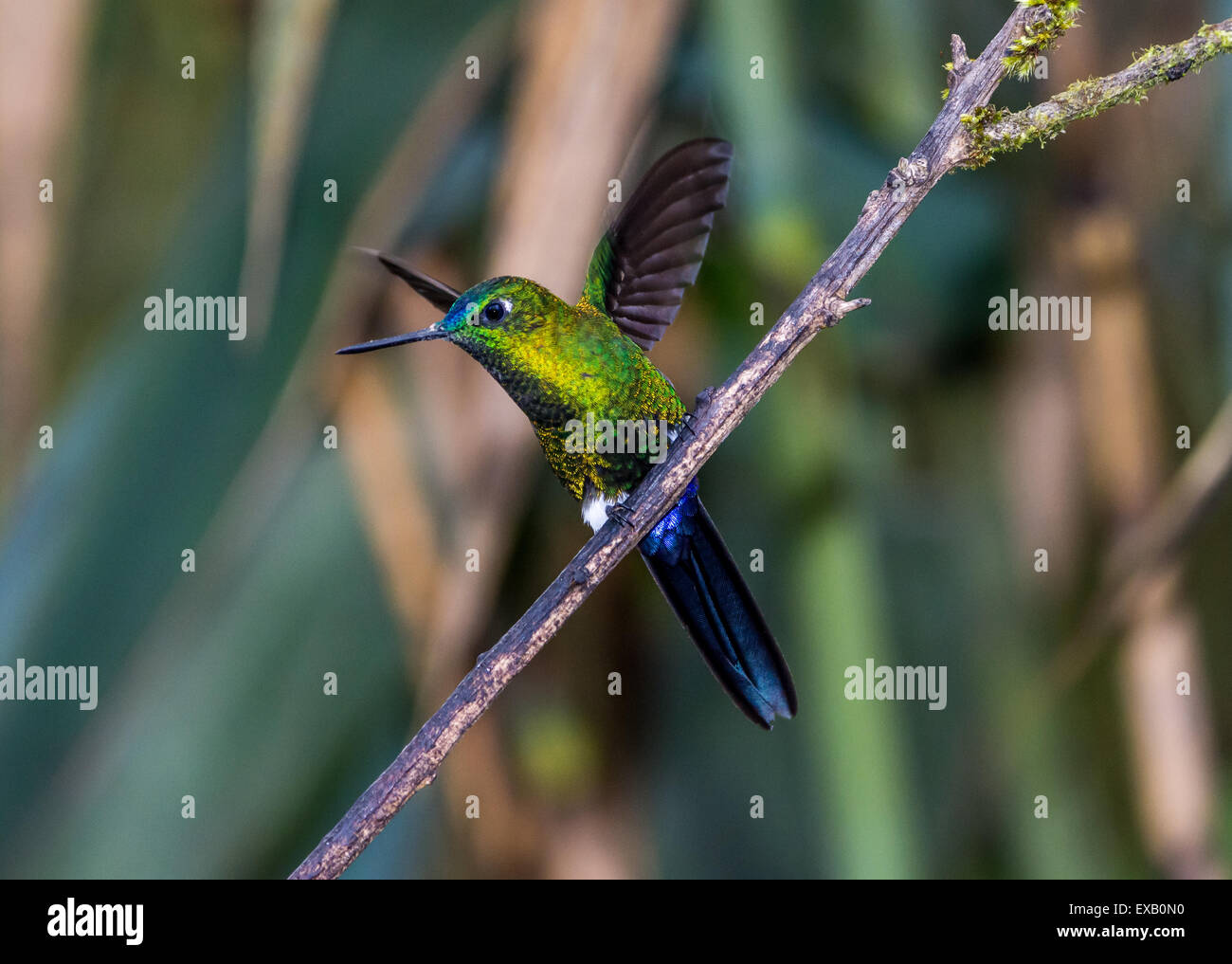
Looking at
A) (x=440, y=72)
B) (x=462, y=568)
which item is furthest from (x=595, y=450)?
(x=440, y=72)

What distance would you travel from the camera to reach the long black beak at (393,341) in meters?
1.26

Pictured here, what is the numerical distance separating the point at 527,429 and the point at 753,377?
785mm

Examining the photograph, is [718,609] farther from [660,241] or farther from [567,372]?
[660,241]

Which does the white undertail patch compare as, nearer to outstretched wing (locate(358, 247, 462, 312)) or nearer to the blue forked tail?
the blue forked tail

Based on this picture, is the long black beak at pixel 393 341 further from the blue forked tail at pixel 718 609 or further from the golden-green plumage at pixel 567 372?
the blue forked tail at pixel 718 609

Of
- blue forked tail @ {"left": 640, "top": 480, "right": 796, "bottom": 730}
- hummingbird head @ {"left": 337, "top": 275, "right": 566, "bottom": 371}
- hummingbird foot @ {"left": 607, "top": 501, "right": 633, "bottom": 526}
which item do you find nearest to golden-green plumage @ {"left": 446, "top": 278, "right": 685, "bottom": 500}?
hummingbird head @ {"left": 337, "top": 275, "right": 566, "bottom": 371}

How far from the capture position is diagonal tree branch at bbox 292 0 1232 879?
85cm

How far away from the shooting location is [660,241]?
61.9 inches

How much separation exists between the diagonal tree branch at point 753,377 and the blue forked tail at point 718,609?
1.27 feet

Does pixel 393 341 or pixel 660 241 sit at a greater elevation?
pixel 660 241

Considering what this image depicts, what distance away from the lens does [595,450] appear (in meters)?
1.54

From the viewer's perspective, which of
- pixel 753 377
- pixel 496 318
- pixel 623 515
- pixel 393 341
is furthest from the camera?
pixel 496 318

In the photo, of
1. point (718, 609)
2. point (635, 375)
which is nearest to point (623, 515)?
point (718, 609)

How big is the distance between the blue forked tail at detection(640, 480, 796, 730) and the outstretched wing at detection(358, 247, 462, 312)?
0.41m
